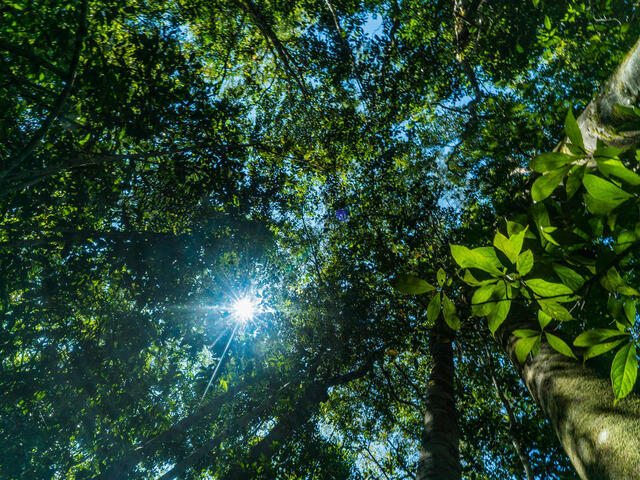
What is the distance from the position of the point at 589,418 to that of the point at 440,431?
2.05 m

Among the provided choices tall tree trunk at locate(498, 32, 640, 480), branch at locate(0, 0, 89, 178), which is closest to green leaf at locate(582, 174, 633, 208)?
tall tree trunk at locate(498, 32, 640, 480)

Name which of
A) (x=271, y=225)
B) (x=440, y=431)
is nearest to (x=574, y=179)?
(x=440, y=431)

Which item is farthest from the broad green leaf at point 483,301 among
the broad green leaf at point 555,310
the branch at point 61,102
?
the branch at point 61,102

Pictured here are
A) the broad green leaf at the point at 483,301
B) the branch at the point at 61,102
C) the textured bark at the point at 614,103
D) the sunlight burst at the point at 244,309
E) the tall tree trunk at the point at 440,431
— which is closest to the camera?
the broad green leaf at the point at 483,301

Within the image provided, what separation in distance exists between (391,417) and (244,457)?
3942 millimetres

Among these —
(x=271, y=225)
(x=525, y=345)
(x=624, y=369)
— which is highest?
(x=271, y=225)

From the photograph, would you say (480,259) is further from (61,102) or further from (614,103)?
(61,102)

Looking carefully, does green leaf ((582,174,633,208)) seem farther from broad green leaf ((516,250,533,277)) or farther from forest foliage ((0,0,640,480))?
forest foliage ((0,0,640,480))

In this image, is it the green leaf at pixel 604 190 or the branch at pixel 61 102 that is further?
the branch at pixel 61 102

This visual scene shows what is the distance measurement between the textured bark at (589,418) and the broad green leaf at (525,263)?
2.31ft

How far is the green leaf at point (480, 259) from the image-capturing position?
2.02 feet

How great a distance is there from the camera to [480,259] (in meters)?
0.63

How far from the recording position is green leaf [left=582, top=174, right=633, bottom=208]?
55 centimetres

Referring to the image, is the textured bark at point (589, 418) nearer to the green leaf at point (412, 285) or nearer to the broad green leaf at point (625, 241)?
the broad green leaf at point (625, 241)
